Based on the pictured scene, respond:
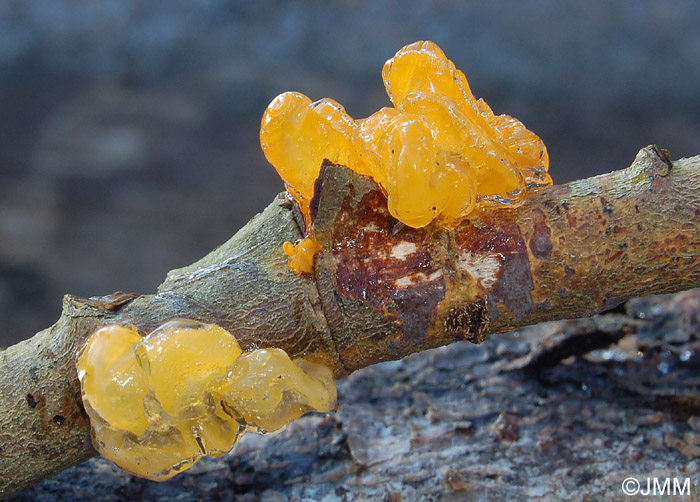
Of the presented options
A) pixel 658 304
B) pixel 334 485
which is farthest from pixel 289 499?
pixel 658 304

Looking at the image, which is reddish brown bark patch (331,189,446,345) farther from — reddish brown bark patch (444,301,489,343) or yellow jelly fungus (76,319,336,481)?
yellow jelly fungus (76,319,336,481)

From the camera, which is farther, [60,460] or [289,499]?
[289,499]

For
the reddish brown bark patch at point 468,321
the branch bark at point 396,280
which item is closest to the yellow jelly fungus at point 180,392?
the branch bark at point 396,280

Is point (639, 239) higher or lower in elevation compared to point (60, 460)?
higher

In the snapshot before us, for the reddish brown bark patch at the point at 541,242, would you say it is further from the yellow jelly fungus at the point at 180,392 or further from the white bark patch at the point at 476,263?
the yellow jelly fungus at the point at 180,392

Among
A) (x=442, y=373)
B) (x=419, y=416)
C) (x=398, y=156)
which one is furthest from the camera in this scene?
(x=442, y=373)

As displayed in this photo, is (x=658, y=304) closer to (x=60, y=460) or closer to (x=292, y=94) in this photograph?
(x=292, y=94)
